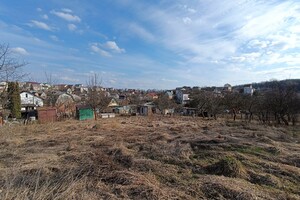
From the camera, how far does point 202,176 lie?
5141 mm

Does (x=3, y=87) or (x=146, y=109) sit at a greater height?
(x=3, y=87)

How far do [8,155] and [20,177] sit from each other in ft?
12.5

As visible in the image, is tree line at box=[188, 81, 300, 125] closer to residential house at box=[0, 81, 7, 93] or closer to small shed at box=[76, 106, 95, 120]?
small shed at box=[76, 106, 95, 120]

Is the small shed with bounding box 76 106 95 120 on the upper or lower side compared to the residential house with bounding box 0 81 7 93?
lower

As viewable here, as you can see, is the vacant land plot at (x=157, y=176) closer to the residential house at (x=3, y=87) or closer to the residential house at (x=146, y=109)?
the residential house at (x=3, y=87)

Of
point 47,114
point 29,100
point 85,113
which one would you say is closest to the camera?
point 47,114

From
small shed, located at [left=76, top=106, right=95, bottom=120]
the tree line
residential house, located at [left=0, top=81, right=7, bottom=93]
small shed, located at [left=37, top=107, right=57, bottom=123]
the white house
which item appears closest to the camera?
residential house, located at [left=0, top=81, right=7, bottom=93]

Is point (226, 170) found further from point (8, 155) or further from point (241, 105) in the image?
point (241, 105)

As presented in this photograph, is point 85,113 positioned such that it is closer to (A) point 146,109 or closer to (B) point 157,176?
(A) point 146,109

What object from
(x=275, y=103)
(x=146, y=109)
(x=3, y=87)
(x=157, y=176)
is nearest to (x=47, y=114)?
(x=146, y=109)

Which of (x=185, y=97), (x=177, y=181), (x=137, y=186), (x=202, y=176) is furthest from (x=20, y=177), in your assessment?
(x=185, y=97)

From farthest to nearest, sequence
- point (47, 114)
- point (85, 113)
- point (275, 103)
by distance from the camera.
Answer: point (85, 113)
point (47, 114)
point (275, 103)

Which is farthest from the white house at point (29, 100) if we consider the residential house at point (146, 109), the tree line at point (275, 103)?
the tree line at point (275, 103)

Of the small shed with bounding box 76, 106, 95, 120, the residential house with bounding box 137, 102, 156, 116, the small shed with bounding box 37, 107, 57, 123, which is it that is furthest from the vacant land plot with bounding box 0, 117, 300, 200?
the residential house with bounding box 137, 102, 156, 116
